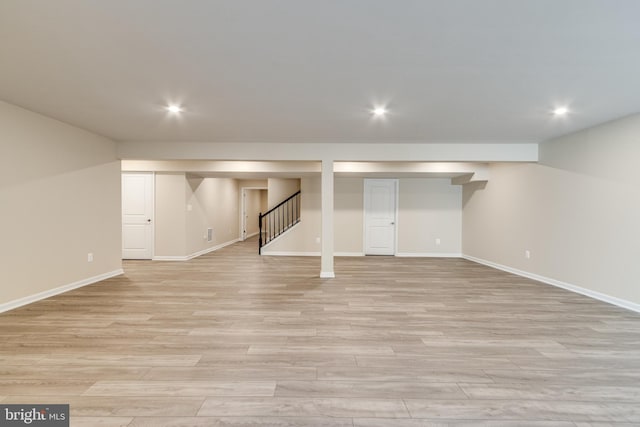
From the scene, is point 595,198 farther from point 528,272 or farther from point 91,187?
point 91,187

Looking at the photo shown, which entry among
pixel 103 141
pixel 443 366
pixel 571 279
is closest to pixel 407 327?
pixel 443 366

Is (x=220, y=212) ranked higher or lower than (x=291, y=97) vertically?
lower

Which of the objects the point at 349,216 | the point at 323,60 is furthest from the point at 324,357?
the point at 349,216

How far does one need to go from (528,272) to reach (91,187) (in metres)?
7.45

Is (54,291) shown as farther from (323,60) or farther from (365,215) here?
(365,215)

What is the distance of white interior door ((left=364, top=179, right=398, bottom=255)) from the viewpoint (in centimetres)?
759

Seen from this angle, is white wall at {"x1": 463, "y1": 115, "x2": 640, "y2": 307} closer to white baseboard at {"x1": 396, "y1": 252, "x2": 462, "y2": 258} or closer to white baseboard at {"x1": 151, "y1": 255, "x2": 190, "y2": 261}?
white baseboard at {"x1": 396, "y1": 252, "x2": 462, "y2": 258}

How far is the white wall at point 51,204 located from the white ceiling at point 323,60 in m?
0.43

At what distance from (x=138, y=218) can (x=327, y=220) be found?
4.68m

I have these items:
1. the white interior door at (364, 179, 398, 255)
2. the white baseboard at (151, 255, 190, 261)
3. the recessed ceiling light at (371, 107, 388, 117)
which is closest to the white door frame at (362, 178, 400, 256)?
the white interior door at (364, 179, 398, 255)

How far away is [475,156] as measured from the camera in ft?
16.2

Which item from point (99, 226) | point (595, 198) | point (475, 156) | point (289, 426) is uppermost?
point (475, 156)

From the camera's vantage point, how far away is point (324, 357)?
234 centimetres

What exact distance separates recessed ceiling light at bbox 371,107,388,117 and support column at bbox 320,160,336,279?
167 cm
